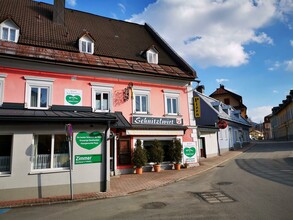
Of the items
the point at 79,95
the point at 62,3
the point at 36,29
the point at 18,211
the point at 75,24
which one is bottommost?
the point at 18,211

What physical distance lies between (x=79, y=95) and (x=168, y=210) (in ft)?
31.5

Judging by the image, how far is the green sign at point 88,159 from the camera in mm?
10156

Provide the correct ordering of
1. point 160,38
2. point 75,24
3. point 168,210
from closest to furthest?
point 168,210 → point 75,24 → point 160,38

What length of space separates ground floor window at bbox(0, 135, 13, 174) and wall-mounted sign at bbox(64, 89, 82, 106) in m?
4.77

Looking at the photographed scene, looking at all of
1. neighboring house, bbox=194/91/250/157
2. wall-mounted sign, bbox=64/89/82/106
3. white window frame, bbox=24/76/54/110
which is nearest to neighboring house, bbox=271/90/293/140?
neighboring house, bbox=194/91/250/157

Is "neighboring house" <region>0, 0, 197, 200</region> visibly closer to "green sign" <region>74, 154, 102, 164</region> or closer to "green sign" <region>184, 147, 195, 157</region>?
"green sign" <region>74, 154, 102, 164</region>

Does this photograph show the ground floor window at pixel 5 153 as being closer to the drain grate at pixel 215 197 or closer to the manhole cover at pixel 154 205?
the manhole cover at pixel 154 205

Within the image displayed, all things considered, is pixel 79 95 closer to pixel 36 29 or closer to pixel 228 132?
pixel 36 29

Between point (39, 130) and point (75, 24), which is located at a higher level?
point (75, 24)

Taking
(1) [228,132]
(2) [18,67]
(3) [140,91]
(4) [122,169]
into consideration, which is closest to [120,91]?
(3) [140,91]

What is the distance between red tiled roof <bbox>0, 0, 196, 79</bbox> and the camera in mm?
14406

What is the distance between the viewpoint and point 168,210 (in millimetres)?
7258

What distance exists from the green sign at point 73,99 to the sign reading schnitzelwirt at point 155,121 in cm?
382

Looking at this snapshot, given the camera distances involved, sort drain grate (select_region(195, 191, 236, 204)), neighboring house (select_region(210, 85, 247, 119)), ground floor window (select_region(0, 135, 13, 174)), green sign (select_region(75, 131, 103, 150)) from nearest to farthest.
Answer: drain grate (select_region(195, 191, 236, 204)), ground floor window (select_region(0, 135, 13, 174)), green sign (select_region(75, 131, 103, 150)), neighboring house (select_region(210, 85, 247, 119))
